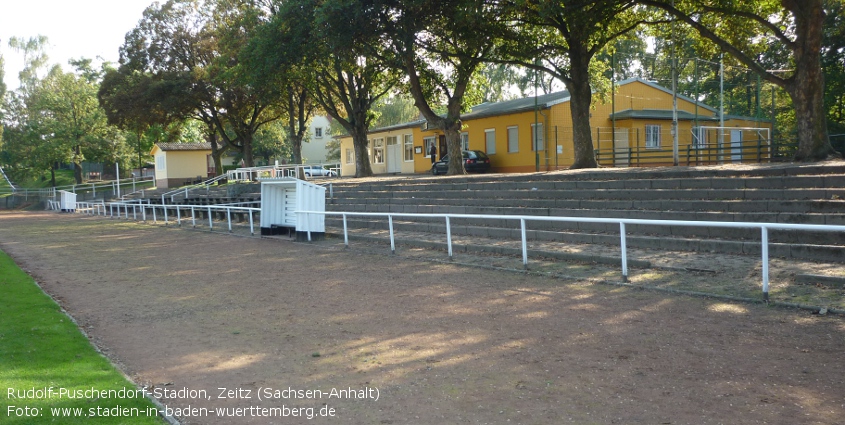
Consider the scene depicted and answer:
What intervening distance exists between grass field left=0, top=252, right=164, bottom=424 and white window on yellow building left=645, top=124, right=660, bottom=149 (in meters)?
29.7

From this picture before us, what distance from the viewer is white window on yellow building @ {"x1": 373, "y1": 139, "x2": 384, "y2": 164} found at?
4594 cm

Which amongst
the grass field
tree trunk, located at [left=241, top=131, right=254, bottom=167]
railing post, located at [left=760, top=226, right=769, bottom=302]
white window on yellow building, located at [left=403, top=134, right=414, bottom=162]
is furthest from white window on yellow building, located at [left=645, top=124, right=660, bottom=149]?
the grass field

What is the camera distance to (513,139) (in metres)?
33.5

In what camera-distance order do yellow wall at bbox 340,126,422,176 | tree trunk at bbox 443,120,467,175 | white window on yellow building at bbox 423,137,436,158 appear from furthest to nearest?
yellow wall at bbox 340,126,422,176
white window on yellow building at bbox 423,137,436,158
tree trunk at bbox 443,120,467,175

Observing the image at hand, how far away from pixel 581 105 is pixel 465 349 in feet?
59.7

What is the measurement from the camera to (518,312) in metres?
7.79

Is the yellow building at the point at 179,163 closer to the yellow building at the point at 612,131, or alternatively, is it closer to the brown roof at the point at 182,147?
the brown roof at the point at 182,147

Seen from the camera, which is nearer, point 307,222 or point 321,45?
point 307,222

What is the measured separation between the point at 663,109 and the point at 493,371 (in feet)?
110

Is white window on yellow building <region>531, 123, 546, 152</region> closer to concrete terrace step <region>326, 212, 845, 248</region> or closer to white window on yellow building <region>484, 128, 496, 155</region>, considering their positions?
white window on yellow building <region>484, 128, 496, 155</region>

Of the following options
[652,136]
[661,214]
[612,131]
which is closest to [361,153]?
[612,131]

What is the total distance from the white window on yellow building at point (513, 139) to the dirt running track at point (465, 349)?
22973 millimetres

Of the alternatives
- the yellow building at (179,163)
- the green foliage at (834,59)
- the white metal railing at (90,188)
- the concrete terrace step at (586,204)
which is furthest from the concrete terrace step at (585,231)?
the white metal railing at (90,188)

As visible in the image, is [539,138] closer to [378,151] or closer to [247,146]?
[378,151]
